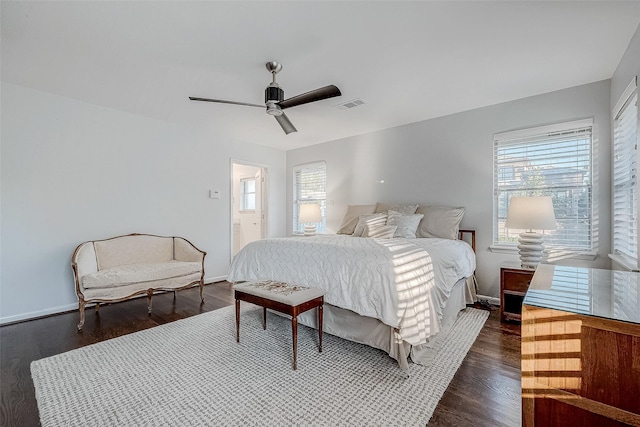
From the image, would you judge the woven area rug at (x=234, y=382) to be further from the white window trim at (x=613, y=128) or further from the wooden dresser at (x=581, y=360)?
the white window trim at (x=613, y=128)

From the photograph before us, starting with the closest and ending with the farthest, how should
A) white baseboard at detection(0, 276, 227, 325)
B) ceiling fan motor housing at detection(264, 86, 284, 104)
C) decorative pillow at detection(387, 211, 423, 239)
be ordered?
ceiling fan motor housing at detection(264, 86, 284, 104)
white baseboard at detection(0, 276, 227, 325)
decorative pillow at detection(387, 211, 423, 239)

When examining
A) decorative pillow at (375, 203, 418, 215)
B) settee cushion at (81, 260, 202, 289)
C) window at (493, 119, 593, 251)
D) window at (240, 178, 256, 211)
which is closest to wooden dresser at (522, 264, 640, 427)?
window at (493, 119, 593, 251)

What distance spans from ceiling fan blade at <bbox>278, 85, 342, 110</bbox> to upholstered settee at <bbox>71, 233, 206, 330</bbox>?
2463 millimetres

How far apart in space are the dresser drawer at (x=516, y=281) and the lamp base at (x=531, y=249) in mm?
156

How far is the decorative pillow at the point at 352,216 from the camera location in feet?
13.8

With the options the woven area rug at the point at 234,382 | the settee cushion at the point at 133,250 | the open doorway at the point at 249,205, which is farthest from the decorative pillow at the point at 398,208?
the settee cushion at the point at 133,250

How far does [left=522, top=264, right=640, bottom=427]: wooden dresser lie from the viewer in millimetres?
833

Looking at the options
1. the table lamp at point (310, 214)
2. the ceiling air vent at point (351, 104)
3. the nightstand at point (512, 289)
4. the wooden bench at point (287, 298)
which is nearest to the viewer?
the wooden bench at point (287, 298)

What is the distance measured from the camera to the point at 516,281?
9.34 ft

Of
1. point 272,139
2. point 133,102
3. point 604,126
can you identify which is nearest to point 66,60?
point 133,102

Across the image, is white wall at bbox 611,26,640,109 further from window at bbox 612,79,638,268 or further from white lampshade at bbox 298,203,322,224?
white lampshade at bbox 298,203,322,224

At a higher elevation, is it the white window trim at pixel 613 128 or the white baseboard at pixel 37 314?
the white window trim at pixel 613 128

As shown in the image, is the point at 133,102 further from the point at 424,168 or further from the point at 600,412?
the point at 600,412

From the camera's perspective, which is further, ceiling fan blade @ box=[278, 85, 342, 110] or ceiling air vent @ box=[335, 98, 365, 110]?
ceiling air vent @ box=[335, 98, 365, 110]
